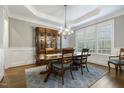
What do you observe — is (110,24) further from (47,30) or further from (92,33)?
(47,30)

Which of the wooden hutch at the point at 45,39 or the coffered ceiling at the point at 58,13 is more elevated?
the coffered ceiling at the point at 58,13

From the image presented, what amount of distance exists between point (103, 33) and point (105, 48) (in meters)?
0.77

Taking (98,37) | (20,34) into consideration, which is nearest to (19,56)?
(20,34)

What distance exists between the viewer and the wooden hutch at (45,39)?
427cm

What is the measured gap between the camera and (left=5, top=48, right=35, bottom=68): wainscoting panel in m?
3.65

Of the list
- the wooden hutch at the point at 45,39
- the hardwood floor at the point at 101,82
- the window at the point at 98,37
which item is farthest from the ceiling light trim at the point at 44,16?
the hardwood floor at the point at 101,82

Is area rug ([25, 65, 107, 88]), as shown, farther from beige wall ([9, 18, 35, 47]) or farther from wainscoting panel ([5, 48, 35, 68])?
beige wall ([9, 18, 35, 47])

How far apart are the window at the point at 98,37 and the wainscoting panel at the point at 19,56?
3189mm

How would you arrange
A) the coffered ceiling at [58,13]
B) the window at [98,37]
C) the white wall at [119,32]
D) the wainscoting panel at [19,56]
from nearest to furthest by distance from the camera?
the coffered ceiling at [58,13] < the white wall at [119,32] < the wainscoting panel at [19,56] < the window at [98,37]

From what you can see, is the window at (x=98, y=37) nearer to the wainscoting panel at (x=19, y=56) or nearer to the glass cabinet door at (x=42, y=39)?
the glass cabinet door at (x=42, y=39)

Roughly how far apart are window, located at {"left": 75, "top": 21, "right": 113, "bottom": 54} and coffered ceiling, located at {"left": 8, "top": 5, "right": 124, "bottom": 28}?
22.9 inches

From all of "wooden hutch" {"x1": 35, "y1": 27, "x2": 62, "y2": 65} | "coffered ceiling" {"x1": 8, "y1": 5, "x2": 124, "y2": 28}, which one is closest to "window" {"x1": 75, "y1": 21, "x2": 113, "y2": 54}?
"coffered ceiling" {"x1": 8, "y1": 5, "x2": 124, "y2": 28}
